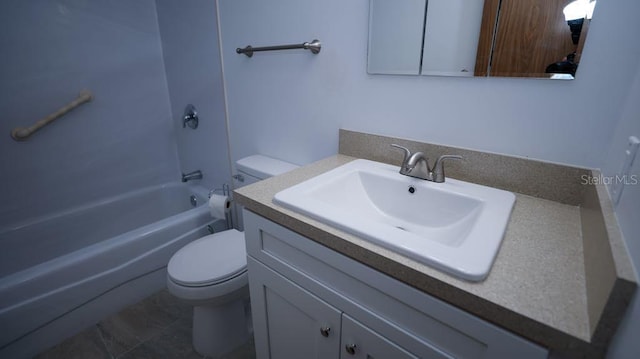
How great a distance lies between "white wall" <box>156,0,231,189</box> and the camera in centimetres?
175

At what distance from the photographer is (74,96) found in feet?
6.13

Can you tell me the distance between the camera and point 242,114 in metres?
1.71

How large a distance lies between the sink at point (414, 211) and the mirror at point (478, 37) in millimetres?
355

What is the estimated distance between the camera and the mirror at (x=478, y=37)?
76 cm

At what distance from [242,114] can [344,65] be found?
76cm

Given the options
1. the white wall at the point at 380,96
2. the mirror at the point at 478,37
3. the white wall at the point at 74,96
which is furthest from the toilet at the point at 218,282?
the white wall at the point at 74,96

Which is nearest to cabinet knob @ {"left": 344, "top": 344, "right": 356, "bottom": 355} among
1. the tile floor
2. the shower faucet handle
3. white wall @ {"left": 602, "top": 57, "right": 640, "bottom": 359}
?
white wall @ {"left": 602, "top": 57, "right": 640, "bottom": 359}

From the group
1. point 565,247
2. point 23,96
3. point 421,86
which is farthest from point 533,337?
point 23,96

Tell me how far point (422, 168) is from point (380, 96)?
341mm

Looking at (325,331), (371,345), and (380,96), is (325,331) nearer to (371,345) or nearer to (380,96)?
(371,345)

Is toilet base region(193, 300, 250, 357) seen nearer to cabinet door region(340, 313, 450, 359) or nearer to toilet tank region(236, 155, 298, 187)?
toilet tank region(236, 155, 298, 187)

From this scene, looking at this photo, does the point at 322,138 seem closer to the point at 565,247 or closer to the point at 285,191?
the point at 285,191

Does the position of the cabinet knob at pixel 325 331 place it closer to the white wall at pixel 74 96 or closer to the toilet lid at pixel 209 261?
the toilet lid at pixel 209 261

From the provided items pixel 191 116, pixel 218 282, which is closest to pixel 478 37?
pixel 218 282
